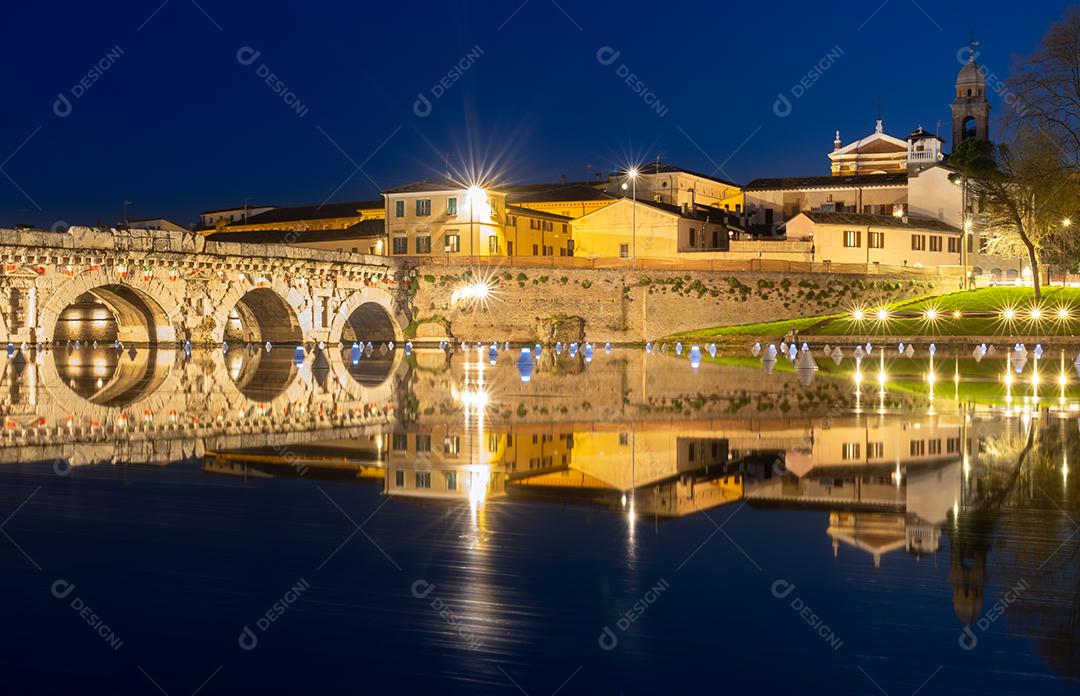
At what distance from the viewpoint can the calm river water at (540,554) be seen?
7375 millimetres

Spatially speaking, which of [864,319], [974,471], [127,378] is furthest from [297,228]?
[974,471]

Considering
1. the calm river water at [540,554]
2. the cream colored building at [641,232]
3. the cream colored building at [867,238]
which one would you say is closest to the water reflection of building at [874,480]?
the calm river water at [540,554]

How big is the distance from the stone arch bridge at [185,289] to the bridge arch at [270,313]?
82mm

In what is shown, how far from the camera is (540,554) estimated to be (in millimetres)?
10172

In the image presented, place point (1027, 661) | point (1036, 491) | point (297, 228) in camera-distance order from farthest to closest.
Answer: point (297, 228)
point (1036, 491)
point (1027, 661)

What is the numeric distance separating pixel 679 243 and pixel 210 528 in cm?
8207

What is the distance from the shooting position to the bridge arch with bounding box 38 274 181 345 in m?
57.2

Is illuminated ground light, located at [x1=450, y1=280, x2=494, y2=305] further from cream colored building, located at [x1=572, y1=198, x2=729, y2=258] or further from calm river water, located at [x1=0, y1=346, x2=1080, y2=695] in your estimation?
calm river water, located at [x1=0, y1=346, x2=1080, y2=695]

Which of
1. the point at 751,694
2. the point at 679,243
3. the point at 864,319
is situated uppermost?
the point at 679,243

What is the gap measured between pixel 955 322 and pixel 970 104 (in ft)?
192

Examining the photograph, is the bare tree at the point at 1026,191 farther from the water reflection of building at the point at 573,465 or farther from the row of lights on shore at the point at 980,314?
the water reflection of building at the point at 573,465

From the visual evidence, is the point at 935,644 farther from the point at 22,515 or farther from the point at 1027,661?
the point at 22,515

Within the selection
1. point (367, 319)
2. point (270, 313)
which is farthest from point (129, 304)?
point (367, 319)

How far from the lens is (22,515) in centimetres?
1212
